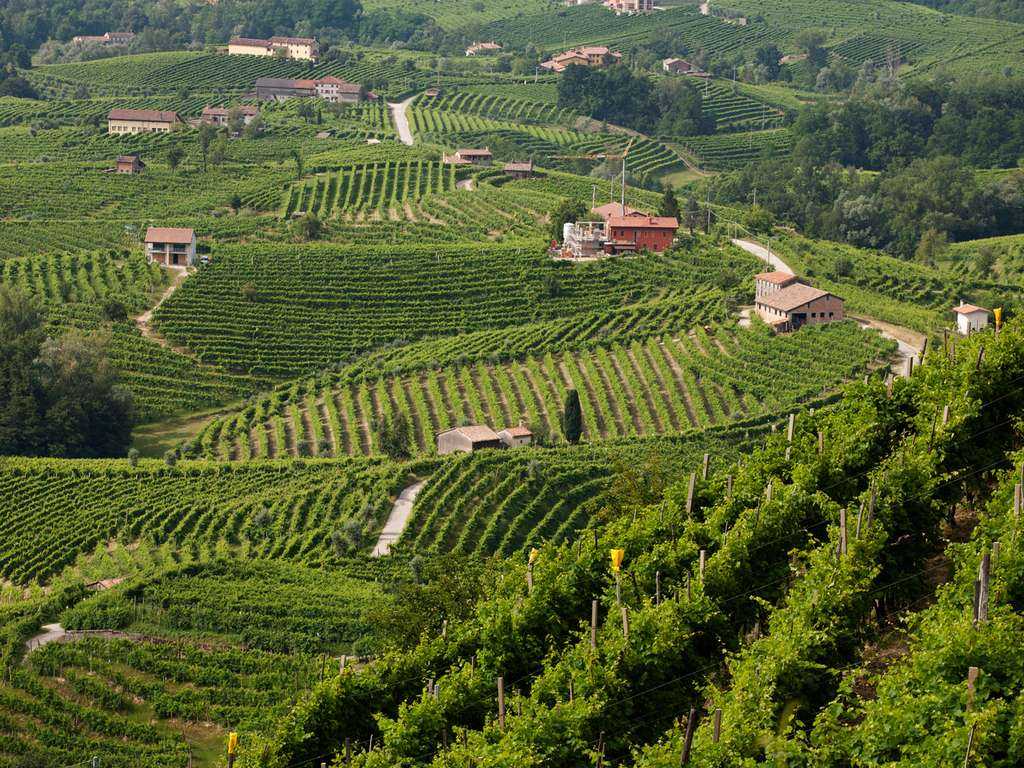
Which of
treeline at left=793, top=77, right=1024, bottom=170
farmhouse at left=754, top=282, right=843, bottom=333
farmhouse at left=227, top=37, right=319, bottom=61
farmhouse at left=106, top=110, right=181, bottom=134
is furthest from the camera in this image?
farmhouse at left=227, top=37, right=319, bottom=61

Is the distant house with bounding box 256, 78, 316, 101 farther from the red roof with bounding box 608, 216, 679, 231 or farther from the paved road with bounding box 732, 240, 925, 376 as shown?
the paved road with bounding box 732, 240, 925, 376

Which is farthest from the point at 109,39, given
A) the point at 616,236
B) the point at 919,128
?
the point at 616,236

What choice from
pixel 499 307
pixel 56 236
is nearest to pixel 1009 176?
pixel 499 307

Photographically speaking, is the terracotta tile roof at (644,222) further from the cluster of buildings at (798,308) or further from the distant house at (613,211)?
the cluster of buildings at (798,308)

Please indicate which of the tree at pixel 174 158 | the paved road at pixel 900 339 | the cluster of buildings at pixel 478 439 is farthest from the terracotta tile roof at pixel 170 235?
the paved road at pixel 900 339

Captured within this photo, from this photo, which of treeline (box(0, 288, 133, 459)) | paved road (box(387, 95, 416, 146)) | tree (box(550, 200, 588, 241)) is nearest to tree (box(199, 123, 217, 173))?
paved road (box(387, 95, 416, 146))
